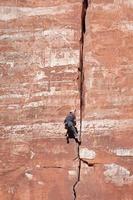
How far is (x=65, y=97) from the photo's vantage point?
17328 millimetres

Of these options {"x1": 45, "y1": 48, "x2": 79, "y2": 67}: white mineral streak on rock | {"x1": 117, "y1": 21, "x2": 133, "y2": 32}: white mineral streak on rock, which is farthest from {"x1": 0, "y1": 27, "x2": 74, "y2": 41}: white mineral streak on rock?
{"x1": 117, "y1": 21, "x2": 133, "y2": 32}: white mineral streak on rock

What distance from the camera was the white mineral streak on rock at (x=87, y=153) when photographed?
16.5 metres

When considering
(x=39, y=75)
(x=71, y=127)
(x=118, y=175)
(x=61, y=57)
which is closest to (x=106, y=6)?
(x=61, y=57)

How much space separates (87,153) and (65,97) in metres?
1.65

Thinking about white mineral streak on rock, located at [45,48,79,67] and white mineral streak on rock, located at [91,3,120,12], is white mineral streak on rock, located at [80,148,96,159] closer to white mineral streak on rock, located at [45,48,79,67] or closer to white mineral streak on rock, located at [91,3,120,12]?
white mineral streak on rock, located at [45,48,79,67]

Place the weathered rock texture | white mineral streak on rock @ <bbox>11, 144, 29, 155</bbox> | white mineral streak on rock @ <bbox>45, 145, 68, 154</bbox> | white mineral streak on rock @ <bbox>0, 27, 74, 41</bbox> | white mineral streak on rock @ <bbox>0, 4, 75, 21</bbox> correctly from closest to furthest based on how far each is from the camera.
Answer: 1. the weathered rock texture
2. white mineral streak on rock @ <bbox>45, 145, 68, 154</bbox>
3. white mineral streak on rock @ <bbox>11, 144, 29, 155</bbox>
4. white mineral streak on rock @ <bbox>0, 27, 74, 41</bbox>
5. white mineral streak on rock @ <bbox>0, 4, 75, 21</bbox>

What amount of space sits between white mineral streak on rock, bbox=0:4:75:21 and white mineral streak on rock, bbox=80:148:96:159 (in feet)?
12.9

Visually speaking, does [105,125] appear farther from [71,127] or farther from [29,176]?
[29,176]

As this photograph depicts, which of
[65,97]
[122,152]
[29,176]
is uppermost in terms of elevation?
[65,97]

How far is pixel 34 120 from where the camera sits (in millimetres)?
17125

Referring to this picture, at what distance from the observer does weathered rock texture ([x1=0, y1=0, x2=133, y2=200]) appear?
1627 centimetres

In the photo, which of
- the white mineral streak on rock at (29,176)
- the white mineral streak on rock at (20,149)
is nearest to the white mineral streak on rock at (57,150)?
the white mineral streak on rock at (20,149)

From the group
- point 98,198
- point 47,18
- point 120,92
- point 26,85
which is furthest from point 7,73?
point 98,198

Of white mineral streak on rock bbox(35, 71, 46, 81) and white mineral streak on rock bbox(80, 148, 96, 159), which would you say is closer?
white mineral streak on rock bbox(80, 148, 96, 159)
